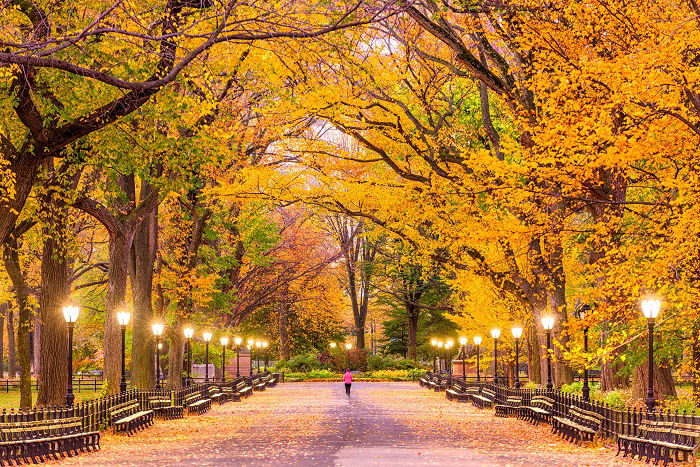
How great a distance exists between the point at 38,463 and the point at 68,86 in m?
6.76

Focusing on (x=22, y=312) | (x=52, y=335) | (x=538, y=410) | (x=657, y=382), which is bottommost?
(x=538, y=410)

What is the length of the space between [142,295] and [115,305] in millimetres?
3954

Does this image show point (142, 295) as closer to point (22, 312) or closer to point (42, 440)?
point (22, 312)

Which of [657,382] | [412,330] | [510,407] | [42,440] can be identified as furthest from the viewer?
[412,330]

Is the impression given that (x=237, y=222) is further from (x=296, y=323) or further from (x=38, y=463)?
(x=296, y=323)

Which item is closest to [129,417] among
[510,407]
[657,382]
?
[510,407]

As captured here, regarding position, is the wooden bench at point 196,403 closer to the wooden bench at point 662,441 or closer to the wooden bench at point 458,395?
the wooden bench at point 458,395

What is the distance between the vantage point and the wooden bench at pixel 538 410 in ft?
93.8

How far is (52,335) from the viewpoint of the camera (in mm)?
25094

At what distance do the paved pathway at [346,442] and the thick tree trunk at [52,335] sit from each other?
2.20 metres

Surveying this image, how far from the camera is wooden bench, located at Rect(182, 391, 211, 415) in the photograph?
35400mm

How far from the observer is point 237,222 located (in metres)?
46.3

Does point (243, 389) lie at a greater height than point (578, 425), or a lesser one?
lesser

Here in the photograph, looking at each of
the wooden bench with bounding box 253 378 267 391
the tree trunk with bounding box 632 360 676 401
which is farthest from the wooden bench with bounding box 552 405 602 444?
the wooden bench with bounding box 253 378 267 391
